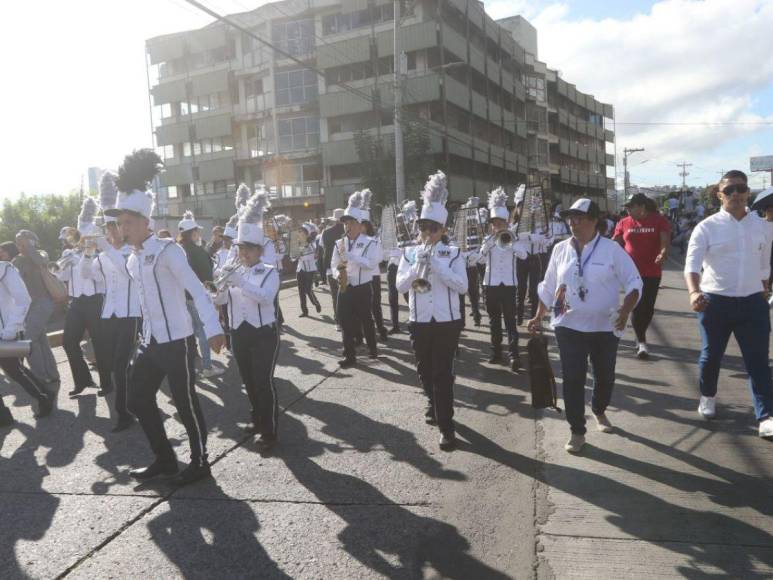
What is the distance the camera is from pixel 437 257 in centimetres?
535

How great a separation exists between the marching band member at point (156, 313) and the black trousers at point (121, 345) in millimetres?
1350

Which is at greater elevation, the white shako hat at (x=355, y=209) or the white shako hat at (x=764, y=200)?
the white shako hat at (x=355, y=209)

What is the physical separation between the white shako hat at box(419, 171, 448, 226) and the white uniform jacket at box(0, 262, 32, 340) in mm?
4028

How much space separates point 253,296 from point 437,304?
1.53 metres

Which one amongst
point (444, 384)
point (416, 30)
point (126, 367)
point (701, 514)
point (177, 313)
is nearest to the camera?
point (701, 514)

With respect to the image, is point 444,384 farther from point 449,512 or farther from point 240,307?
point 240,307

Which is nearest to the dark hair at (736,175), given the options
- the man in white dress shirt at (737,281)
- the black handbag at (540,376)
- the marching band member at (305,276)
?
the man in white dress shirt at (737,281)

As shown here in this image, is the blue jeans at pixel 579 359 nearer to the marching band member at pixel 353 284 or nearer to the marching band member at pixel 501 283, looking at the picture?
the marching band member at pixel 501 283

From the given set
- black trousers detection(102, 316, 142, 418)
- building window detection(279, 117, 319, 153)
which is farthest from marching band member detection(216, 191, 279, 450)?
building window detection(279, 117, 319, 153)

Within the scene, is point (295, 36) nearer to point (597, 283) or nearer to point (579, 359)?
point (597, 283)

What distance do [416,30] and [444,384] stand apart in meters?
37.6

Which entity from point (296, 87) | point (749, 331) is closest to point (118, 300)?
point (749, 331)

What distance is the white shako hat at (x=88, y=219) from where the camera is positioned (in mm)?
7555

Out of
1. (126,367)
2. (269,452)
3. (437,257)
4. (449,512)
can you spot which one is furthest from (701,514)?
(126,367)
